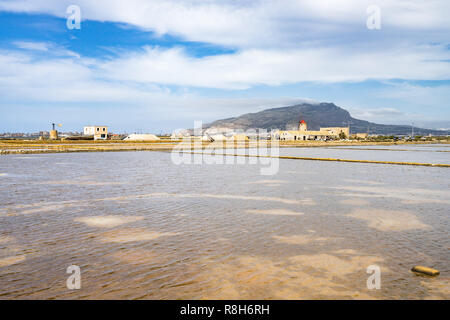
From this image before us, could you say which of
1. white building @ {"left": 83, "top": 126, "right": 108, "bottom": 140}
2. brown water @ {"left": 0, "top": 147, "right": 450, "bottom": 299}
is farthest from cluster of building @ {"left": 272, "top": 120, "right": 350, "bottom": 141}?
brown water @ {"left": 0, "top": 147, "right": 450, "bottom": 299}

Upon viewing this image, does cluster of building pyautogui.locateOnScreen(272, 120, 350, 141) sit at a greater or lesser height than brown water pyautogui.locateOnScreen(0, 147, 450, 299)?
greater

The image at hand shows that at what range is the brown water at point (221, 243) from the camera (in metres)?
6.60

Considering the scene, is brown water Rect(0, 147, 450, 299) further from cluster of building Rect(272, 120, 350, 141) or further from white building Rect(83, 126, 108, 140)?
cluster of building Rect(272, 120, 350, 141)

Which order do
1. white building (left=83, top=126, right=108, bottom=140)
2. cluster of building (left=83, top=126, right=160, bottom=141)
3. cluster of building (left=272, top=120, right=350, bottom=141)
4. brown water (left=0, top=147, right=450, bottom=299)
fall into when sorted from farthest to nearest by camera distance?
cluster of building (left=272, top=120, right=350, bottom=141), white building (left=83, top=126, right=108, bottom=140), cluster of building (left=83, top=126, right=160, bottom=141), brown water (left=0, top=147, right=450, bottom=299)

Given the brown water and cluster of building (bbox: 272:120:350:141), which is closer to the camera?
the brown water

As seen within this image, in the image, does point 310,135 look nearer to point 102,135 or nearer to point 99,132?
point 102,135

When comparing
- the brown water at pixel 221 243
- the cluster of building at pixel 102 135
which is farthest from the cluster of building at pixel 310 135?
the brown water at pixel 221 243

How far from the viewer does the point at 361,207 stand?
14.4 meters

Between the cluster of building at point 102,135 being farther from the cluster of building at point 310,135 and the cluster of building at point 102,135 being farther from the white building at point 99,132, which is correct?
the cluster of building at point 310,135

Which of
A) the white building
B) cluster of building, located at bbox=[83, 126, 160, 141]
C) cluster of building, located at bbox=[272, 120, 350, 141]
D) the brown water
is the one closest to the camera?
the brown water

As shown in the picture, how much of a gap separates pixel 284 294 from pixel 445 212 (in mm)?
10483

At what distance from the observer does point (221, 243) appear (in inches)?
365

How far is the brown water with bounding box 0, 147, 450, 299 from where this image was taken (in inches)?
260
